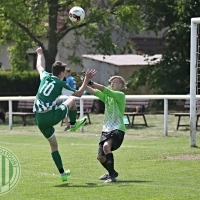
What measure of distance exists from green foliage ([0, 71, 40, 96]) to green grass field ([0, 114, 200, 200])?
51.0 feet

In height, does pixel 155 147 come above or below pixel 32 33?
below

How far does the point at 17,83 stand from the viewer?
3866 centimetres

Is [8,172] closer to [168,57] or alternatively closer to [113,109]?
[113,109]

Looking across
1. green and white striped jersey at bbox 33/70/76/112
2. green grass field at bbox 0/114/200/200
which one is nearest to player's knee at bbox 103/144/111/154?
green grass field at bbox 0/114/200/200

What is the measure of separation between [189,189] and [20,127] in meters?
15.8

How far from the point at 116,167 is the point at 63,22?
74.0ft

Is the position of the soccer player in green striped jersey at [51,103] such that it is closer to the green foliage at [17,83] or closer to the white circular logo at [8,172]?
the white circular logo at [8,172]

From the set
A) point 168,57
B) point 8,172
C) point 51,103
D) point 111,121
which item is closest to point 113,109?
point 111,121

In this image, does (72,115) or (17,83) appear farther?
(17,83)

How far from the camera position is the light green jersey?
1262 cm

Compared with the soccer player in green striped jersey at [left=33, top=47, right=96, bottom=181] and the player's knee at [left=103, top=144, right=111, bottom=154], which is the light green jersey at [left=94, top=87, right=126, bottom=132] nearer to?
the player's knee at [left=103, top=144, right=111, bottom=154]

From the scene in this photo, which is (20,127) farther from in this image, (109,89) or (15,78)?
(109,89)

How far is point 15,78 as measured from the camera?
38594mm

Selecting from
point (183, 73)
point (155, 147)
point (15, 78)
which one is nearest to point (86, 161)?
point (155, 147)
